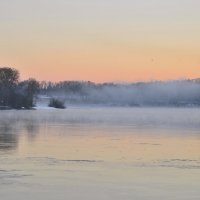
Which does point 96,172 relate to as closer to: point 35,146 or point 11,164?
point 11,164

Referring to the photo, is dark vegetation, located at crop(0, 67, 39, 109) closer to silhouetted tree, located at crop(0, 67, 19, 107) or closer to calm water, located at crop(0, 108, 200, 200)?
silhouetted tree, located at crop(0, 67, 19, 107)

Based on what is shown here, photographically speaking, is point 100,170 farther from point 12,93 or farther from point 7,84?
point 7,84

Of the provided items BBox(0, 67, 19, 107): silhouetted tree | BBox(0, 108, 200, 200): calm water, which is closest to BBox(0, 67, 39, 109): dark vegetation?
BBox(0, 67, 19, 107): silhouetted tree

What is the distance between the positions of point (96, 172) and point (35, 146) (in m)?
7.38

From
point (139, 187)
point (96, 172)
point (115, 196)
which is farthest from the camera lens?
point (96, 172)

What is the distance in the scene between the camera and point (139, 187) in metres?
11.2

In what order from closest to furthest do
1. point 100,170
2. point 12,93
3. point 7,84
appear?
point 100,170, point 12,93, point 7,84

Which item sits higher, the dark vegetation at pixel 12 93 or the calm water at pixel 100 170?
the dark vegetation at pixel 12 93

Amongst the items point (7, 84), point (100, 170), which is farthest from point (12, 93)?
point (100, 170)

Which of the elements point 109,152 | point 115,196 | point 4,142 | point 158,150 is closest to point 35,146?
point 4,142

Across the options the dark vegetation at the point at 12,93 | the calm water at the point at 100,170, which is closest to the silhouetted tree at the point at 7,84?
the dark vegetation at the point at 12,93

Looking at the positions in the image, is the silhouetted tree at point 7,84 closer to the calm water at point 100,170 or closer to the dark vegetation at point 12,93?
the dark vegetation at point 12,93

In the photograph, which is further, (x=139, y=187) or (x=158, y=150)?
(x=158, y=150)

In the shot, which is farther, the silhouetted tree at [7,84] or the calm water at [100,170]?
the silhouetted tree at [7,84]
